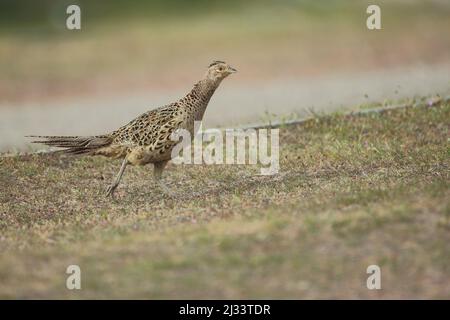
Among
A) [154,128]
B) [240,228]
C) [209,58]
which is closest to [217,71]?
[154,128]

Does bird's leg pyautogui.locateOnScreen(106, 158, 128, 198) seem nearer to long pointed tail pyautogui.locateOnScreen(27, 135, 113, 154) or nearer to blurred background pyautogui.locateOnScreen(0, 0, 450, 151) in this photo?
long pointed tail pyautogui.locateOnScreen(27, 135, 113, 154)

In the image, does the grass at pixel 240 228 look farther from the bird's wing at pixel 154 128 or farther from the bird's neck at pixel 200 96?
the bird's neck at pixel 200 96

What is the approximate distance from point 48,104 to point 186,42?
543 centimetres

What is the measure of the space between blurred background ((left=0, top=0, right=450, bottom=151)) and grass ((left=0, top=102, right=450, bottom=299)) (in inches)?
115

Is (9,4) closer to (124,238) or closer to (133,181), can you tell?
(133,181)

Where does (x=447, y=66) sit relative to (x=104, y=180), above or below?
above

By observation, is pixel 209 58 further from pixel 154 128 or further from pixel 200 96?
pixel 154 128

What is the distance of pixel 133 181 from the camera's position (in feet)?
38.5

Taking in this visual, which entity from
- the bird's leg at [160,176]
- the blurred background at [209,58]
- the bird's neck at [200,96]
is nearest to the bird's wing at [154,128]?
the bird's neck at [200,96]

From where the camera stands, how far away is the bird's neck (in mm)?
10891

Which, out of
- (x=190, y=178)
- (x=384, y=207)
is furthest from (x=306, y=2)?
(x=384, y=207)

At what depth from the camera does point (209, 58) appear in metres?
21.8

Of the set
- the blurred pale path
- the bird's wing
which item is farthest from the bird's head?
the blurred pale path

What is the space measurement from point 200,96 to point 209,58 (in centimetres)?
1085
